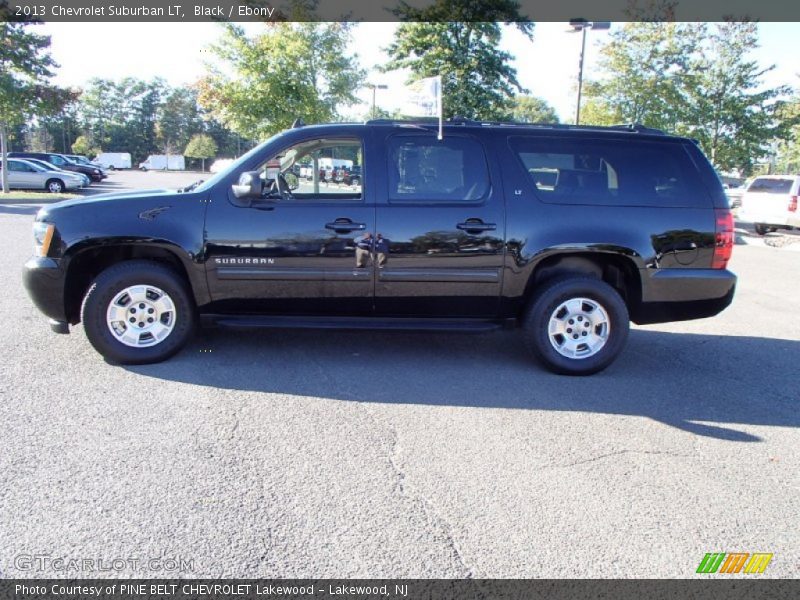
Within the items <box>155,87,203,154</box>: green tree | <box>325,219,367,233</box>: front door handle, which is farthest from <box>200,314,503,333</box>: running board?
<box>155,87,203,154</box>: green tree

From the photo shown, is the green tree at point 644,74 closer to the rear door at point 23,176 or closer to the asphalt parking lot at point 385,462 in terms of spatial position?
the asphalt parking lot at point 385,462

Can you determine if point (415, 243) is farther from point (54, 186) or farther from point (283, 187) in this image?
point (54, 186)

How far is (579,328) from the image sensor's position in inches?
196

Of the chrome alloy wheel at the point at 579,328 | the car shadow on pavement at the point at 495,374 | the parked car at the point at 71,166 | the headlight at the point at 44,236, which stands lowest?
the car shadow on pavement at the point at 495,374

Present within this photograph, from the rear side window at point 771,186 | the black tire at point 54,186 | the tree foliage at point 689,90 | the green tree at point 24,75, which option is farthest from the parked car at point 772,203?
the black tire at point 54,186

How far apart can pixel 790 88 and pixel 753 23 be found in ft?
10.2

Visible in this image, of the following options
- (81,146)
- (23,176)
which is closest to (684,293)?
(23,176)

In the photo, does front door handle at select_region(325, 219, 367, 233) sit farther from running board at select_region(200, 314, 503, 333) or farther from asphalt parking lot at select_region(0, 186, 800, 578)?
asphalt parking lot at select_region(0, 186, 800, 578)

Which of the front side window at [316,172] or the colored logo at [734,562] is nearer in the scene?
the colored logo at [734,562]

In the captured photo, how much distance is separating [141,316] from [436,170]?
2678 millimetres

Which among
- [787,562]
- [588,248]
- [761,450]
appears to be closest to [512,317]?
[588,248]

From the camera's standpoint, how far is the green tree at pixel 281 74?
19.0m

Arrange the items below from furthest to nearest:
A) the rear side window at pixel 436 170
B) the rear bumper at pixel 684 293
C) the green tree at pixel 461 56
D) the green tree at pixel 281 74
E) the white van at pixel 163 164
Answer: the white van at pixel 163 164, the green tree at pixel 461 56, the green tree at pixel 281 74, the rear bumper at pixel 684 293, the rear side window at pixel 436 170

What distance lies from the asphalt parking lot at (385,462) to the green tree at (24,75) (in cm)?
1869
